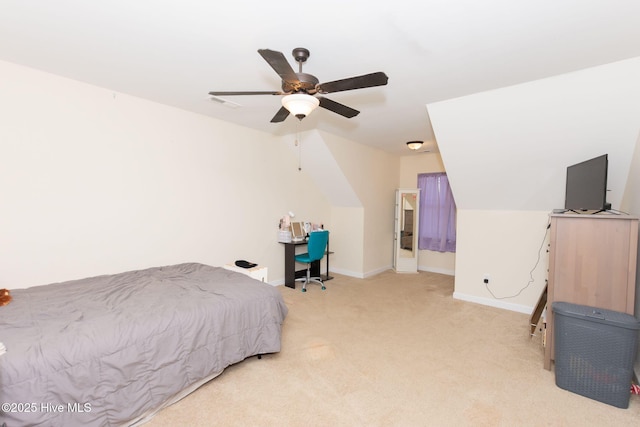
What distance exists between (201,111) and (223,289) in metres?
2.23

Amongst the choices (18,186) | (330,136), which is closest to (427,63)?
(330,136)

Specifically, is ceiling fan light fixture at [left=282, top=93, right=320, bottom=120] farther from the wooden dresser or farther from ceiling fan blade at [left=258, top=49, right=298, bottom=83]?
the wooden dresser

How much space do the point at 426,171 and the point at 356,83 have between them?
14.5 ft

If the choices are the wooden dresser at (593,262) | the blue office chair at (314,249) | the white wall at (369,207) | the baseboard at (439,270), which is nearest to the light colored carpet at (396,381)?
the wooden dresser at (593,262)

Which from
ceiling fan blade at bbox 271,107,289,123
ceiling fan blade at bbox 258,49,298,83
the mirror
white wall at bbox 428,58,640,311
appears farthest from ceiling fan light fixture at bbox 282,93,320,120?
the mirror

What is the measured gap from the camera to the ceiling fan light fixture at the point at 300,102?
2.01 metres

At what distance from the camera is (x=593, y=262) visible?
2311 mm

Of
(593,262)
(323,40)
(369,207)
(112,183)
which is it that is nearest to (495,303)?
(593,262)

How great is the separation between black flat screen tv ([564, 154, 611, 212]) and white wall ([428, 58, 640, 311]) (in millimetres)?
325

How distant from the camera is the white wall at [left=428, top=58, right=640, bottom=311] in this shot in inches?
99.3

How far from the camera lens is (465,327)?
3.22 metres

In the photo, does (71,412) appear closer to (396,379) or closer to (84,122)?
(396,379)

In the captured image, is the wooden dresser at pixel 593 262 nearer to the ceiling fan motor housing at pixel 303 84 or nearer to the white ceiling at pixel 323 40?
the white ceiling at pixel 323 40

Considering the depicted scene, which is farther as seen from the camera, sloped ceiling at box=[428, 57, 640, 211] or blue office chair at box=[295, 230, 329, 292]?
blue office chair at box=[295, 230, 329, 292]
